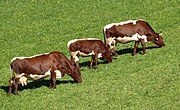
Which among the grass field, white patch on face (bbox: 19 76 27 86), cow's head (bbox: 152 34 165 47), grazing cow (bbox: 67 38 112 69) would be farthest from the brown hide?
cow's head (bbox: 152 34 165 47)

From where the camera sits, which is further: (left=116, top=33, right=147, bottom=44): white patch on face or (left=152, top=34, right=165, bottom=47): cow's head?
(left=152, top=34, right=165, bottom=47): cow's head

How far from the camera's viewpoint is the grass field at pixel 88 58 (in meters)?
20.5

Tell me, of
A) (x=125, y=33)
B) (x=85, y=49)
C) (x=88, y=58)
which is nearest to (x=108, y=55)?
(x=85, y=49)

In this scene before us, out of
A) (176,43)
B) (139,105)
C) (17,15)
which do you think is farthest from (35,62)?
(17,15)

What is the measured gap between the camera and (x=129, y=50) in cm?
2839

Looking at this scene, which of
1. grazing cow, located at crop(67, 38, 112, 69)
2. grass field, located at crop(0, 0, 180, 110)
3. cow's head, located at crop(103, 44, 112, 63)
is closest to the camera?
grass field, located at crop(0, 0, 180, 110)

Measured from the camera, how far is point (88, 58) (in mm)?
27969

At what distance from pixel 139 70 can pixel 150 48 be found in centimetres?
→ 448

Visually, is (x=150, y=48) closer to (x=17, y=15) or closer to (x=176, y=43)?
(x=176, y=43)

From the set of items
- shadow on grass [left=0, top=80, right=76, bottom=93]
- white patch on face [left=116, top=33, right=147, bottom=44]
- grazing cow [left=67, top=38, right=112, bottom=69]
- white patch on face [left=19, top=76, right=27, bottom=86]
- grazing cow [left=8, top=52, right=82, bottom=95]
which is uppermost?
white patch on face [left=116, top=33, right=147, bottom=44]

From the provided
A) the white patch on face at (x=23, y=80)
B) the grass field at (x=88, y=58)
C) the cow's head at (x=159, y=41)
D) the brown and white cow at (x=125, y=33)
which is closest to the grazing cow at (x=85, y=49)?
the grass field at (x=88, y=58)

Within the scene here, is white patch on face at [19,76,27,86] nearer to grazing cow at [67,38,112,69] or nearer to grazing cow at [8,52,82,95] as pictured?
grazing cow at [8,52,82,95]

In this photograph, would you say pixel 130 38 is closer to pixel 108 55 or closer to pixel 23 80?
pixel 108 55

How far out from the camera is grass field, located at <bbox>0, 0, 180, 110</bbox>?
20.5m
